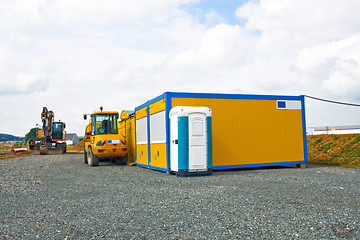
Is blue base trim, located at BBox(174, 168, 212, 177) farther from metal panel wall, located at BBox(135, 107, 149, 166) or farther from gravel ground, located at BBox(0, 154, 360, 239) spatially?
metal panel wall, located at BBox(135, 107, 149, 166)

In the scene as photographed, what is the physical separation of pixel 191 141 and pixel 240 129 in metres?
3.40

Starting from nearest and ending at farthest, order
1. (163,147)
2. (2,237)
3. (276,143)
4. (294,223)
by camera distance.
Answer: (2,237) → (294,223) → (163,147) → (276,143)

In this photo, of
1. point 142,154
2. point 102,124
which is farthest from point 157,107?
point 102,124

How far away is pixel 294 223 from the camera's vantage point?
591 centimetres

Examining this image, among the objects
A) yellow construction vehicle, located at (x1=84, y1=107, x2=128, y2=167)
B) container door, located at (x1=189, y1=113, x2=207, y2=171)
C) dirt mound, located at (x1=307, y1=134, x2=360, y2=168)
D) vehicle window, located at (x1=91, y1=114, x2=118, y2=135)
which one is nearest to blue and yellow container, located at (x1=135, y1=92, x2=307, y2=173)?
container door, located at (x1=189, y1=113, x2=207, y2=171)

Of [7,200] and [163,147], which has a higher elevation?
[163,147]

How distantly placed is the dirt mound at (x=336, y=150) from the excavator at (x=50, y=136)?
22040mm

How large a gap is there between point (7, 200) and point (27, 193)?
1.01 metres

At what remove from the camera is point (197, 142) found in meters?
13.0

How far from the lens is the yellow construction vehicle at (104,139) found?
58.1 feet

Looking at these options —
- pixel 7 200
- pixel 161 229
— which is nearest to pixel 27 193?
pixel 7 200

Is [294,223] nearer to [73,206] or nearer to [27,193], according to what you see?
[73,206]

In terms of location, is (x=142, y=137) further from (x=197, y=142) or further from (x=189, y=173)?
(x=189, y=173)

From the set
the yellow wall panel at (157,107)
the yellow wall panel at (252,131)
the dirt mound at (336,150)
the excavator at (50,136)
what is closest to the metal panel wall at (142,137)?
the yellow wall panel at (157,107)
